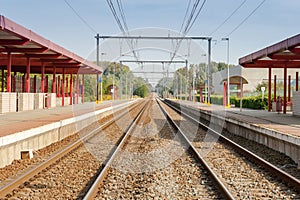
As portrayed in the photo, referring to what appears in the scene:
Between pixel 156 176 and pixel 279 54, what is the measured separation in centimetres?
1506

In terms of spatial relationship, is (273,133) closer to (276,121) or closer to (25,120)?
(276,121)

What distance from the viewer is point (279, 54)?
2197 centimetres

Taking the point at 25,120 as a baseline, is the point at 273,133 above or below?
below

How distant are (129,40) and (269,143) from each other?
1931cm

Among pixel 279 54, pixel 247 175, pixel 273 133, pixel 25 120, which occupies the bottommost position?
pixel 247 175

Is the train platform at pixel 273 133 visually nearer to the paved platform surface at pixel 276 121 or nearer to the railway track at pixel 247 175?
the paved platform surface at pixel 276 121

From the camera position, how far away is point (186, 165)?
418 inches

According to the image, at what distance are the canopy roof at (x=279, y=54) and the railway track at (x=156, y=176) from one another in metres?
6.79

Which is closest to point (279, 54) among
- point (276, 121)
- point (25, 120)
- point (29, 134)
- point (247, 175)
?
point (276, 121)

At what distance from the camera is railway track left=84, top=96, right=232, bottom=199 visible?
752 cm

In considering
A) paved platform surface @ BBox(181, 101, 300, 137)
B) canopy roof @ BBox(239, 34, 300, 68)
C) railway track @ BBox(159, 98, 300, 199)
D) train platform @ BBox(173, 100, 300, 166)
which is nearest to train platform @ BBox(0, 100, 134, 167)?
railway track @ BBox(159, 98, 300, 199)

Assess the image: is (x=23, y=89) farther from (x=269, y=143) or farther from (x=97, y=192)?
(x=97, y=192)

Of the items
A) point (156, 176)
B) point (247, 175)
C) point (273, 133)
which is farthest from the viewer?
point (273, 133)

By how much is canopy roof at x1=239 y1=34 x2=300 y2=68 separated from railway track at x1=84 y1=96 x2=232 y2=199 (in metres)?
6.79
